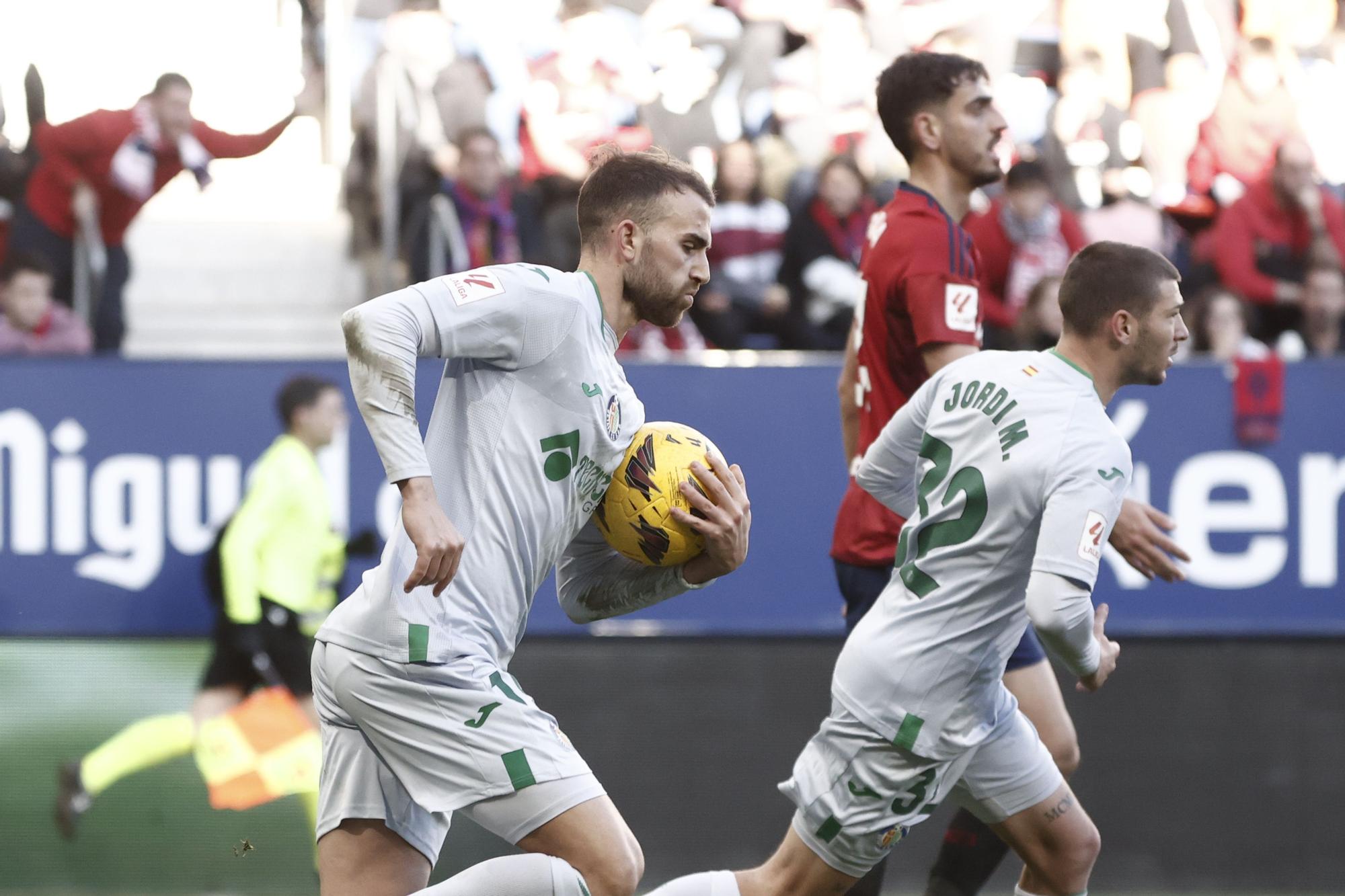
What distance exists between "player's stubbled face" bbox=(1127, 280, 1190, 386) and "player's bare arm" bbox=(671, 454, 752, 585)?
1.06 metres

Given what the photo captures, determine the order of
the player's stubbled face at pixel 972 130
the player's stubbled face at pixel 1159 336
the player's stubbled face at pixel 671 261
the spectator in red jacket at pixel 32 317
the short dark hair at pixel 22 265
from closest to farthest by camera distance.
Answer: the player's stubbled face at pixel 671 261 < the player's stubbled face at pixel 1159 336 < the player's stubbled face at pixel 972 130 < the spectator in red jacket at pixel 32 317 < the short dark hair at pixel 22 265

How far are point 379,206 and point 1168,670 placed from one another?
435 centimetres

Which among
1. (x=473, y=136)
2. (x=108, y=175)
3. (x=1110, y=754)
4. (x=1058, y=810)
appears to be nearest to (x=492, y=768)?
(x=1058, y=810)

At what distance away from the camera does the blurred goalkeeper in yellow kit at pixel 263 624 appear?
6.75 m

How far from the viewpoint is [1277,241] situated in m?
8.29

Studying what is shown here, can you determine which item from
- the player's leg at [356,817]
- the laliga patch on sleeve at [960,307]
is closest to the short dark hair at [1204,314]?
the laliga patch on sleeve at [960,307]

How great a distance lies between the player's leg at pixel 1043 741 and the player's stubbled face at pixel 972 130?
133 centimetres

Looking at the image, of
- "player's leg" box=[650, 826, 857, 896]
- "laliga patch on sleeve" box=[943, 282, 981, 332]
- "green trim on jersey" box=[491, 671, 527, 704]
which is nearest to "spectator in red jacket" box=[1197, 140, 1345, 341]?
"laliga patch on sleeve" box=[943, 282, 981, 332]

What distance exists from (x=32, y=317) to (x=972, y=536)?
4776mm

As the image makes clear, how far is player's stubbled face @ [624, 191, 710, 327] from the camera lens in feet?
12.3

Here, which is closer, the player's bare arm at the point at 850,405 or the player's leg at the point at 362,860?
the player's leg at the point at 362,860

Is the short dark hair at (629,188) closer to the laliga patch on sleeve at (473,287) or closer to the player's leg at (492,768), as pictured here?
the laliga patch on sleeve at (473,287)

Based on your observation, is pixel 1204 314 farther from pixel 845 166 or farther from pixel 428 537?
pixel 428 537

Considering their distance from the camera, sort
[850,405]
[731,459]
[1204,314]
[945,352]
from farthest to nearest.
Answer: [1204,314] < [731,459] < [850,405] < [945,352]
